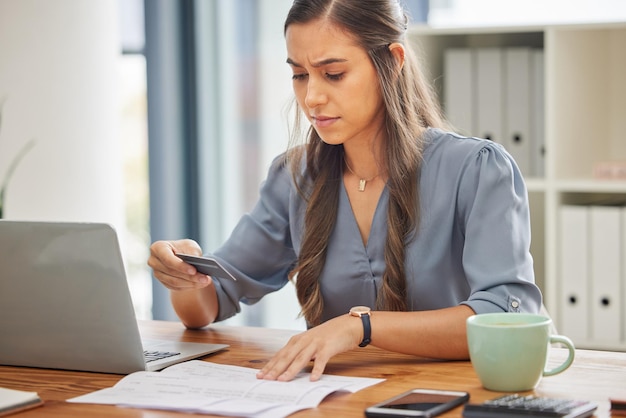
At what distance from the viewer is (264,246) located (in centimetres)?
201

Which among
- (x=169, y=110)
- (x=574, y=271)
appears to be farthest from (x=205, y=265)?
(x=169, y=110)

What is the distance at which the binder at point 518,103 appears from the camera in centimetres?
282

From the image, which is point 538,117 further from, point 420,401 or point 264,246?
point 420,401

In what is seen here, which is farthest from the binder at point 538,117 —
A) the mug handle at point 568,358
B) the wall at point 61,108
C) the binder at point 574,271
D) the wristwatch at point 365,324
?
the wall at point 61,108

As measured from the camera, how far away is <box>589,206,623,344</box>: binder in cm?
271

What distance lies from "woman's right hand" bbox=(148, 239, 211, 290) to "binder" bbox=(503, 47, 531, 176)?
137cm

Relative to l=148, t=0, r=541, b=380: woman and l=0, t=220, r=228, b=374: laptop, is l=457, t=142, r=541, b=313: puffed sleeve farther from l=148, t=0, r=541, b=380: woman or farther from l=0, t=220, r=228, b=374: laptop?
l=0, t=220, r=228, b=374: laptop

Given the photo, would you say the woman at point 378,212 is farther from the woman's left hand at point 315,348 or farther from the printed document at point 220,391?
the printed document at point 220,391

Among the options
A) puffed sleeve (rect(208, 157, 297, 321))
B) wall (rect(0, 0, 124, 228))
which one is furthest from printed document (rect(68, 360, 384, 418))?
wall (rect(0, 0, 124, 228))

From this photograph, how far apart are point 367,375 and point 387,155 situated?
1.87 ft

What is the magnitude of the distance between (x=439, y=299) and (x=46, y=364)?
2.40ft

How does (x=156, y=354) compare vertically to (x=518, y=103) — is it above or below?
below

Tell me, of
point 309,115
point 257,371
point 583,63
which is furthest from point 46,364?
point 583,63

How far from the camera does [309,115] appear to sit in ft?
5.74
